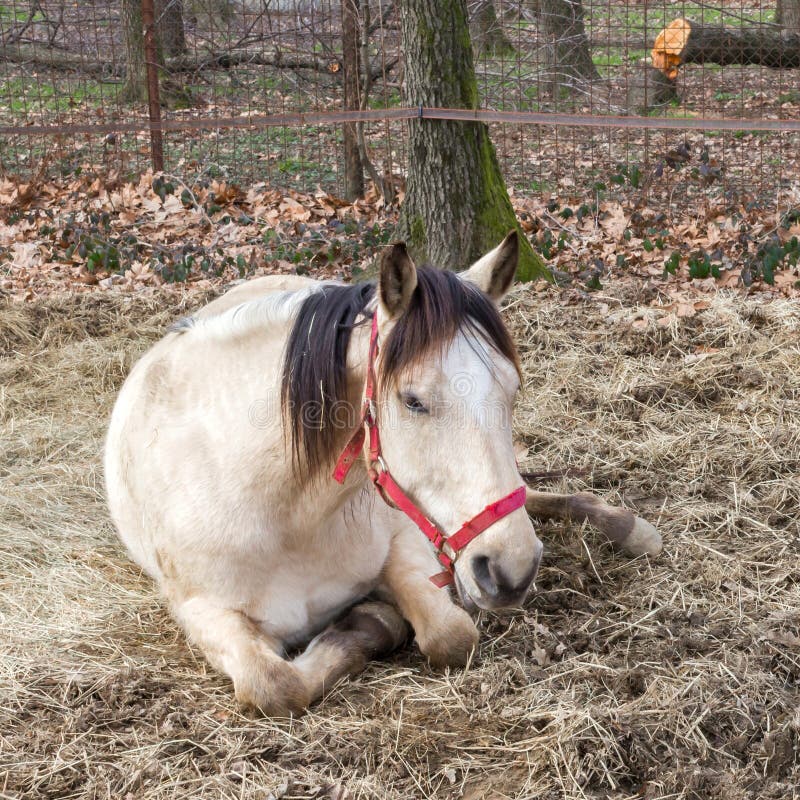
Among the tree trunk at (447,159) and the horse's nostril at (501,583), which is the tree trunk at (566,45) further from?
the horse's nostril at (501,583)

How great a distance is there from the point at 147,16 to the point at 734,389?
6.05 metres

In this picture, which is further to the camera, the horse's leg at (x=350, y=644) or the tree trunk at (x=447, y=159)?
the tree trunk at (x=447, y=159)

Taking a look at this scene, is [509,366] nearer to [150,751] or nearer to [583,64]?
[150,751]

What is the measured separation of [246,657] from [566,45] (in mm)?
7909

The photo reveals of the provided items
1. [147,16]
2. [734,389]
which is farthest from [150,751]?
[147,16]

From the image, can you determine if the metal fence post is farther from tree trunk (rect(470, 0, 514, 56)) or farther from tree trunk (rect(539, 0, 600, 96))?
tree trunk (rect(539, 0, 600, 96))

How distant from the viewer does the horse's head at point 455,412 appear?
2209mm

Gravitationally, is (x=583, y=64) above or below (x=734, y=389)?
above

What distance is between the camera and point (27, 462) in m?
4.51

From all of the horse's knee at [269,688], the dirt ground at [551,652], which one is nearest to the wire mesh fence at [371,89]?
the dirt ground at [551,652]

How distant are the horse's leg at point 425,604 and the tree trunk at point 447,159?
8.84ft

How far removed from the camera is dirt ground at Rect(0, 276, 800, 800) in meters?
2.34

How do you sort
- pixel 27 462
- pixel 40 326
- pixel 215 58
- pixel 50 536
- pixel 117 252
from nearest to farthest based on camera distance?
pixel 50 536
pixel 27 462
pixel 40 326
pixel 117 252
pixel 215 58

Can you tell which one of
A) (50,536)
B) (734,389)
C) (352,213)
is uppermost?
(352,213)
